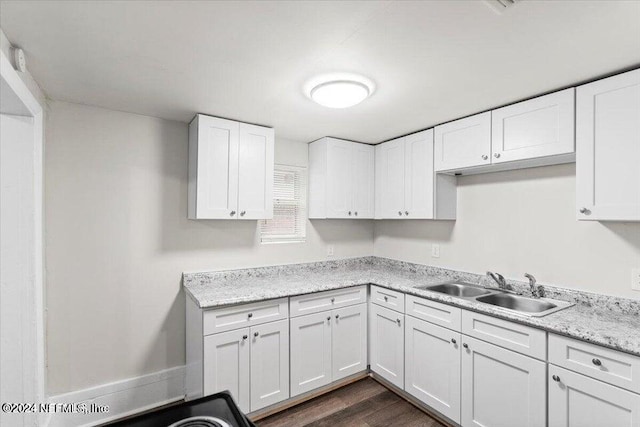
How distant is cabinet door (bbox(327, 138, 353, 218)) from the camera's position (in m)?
3.15

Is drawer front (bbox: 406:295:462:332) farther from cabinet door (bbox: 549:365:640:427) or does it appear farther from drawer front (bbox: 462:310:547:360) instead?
cabinet door (bbox: 549:365:640:427)

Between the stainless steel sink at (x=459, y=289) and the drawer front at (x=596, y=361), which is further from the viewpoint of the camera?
the stainless steel sink at (x=459, y=289)

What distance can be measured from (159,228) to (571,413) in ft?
9.52

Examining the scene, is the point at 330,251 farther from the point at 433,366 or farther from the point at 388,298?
the point at 433,366

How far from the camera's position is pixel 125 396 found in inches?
95.0

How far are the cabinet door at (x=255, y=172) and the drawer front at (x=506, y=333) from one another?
1729mm

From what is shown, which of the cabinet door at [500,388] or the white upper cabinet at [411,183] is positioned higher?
the white upper cabinet at [411,183]

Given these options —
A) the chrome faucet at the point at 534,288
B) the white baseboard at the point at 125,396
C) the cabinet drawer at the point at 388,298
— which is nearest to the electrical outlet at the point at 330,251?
the cabinet drawer at the point at 388,298

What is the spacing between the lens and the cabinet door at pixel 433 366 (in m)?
2.17

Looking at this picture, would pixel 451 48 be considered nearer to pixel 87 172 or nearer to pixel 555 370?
pixel 555 370

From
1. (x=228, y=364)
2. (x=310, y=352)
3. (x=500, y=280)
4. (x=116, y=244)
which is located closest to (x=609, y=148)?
(x=500, y=280)

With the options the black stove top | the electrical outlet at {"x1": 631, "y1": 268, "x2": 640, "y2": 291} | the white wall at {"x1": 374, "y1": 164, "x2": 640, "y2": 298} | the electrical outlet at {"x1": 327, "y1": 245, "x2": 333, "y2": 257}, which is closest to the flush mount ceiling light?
the white wall at {"x1": 374, "y1": 164, "x2": 640, "y2": 298}

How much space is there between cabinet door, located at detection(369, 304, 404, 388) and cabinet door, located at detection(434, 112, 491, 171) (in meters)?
1.32

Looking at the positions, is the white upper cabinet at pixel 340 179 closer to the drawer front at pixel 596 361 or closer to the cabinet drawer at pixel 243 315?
the cabinet drawer at pixel 243 315
